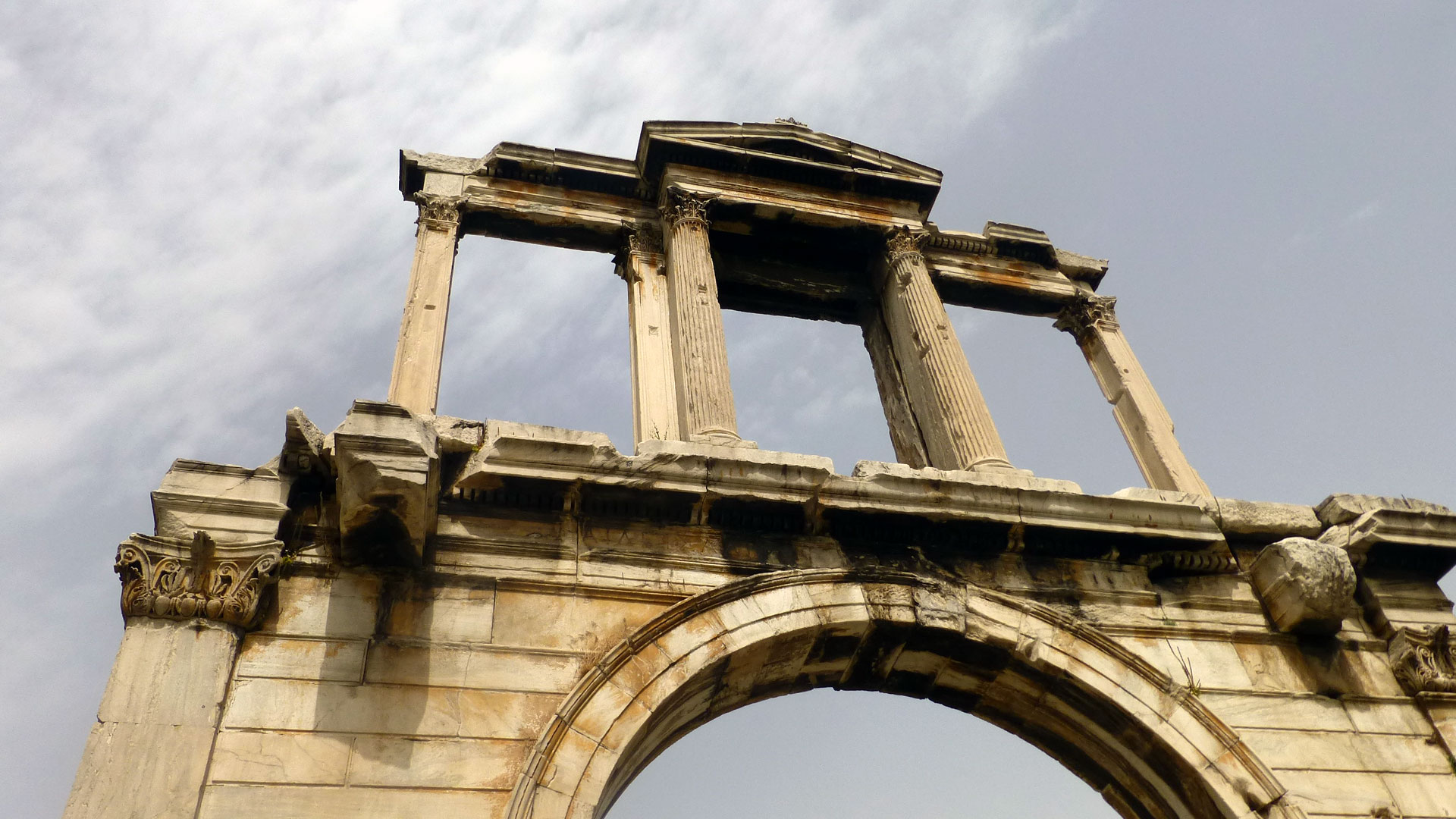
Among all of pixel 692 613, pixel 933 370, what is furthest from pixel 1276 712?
pixel 692 613

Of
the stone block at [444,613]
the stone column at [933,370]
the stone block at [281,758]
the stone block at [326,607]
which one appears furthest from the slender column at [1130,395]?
the stone block at [281,758]

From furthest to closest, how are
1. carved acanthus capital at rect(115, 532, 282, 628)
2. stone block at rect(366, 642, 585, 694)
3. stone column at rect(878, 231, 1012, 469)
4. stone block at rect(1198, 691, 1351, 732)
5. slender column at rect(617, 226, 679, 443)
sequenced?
1. slender column at rect(617, 226, 679, 443)
2. stone column at rect(878, 231, 1012, 469)
3. stone block at rect(1198, 691, 1351, 732)
4. stone block at rect(366, 642, 585, 694)
5. carved acanthus capital at rect(115, 532, 282, 628)

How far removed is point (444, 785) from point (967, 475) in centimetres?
386

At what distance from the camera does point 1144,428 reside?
9.51m

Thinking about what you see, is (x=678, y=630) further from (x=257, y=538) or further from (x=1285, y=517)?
(x=1285, y=517)

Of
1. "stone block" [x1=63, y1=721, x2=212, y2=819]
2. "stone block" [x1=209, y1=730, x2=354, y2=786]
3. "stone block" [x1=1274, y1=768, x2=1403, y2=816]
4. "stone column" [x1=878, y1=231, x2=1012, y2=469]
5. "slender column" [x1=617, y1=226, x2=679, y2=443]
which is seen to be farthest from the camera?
"slender column" [x1=617, y1=226, x2=679, y2=443]

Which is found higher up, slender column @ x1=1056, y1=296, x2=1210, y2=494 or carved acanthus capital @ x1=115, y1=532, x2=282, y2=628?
slender column @ x1=1056, y1=296, x2=1210, y2=494

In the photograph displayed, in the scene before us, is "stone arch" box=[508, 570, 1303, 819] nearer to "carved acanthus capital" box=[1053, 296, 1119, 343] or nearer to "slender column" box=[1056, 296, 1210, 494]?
"slender column" box=[1056, 296, 1210, 494]

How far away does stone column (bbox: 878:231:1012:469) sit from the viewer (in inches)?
331

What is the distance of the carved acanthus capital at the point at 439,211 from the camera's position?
9453 millimetres

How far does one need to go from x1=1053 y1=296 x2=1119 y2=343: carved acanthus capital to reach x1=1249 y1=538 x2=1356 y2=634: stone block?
363 cm

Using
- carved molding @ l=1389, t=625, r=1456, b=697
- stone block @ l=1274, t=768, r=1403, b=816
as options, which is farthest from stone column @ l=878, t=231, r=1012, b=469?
carved molding @ l=1389, t=625, r=1456, b=697

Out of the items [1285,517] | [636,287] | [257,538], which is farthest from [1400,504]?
[257,538]

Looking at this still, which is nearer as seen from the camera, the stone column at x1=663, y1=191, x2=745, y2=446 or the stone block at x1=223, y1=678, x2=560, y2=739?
the stone block at x1=223, y1=678, x2=560, y2=739
